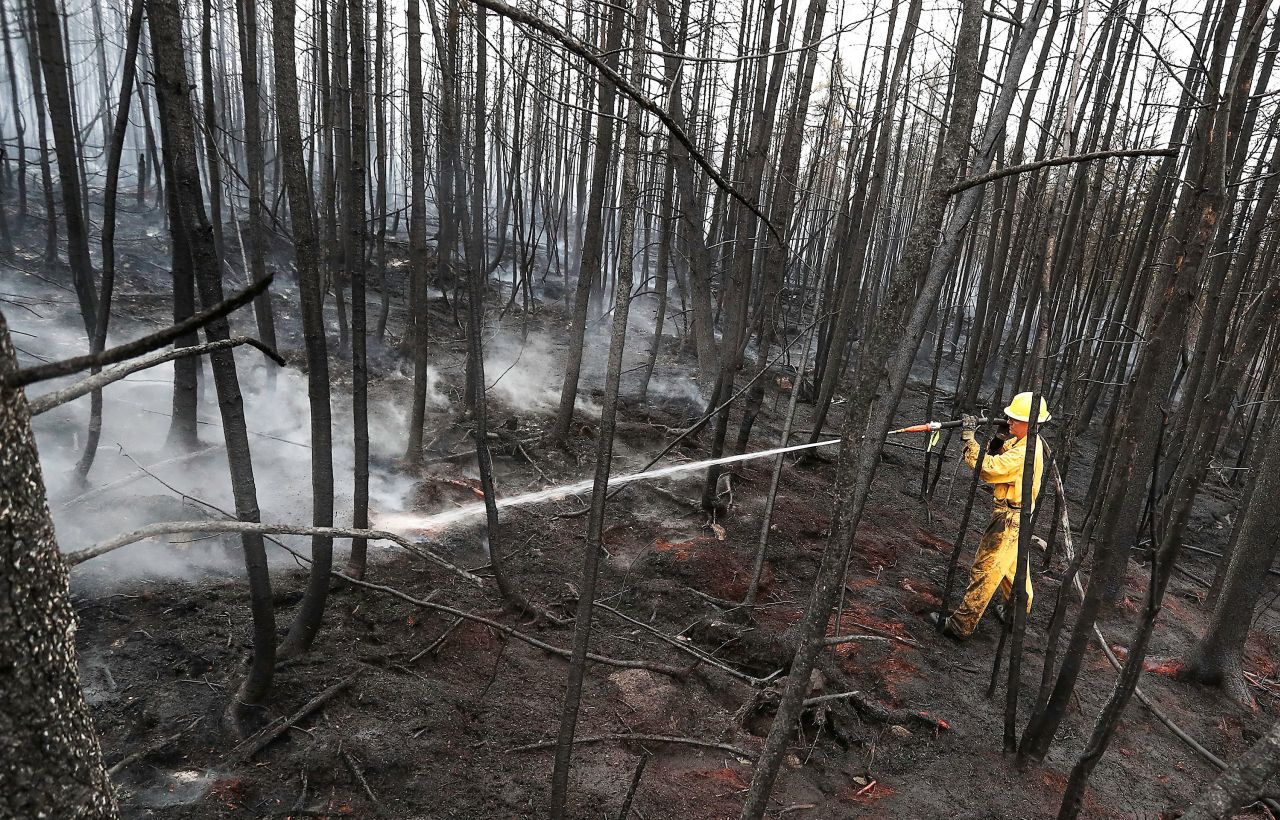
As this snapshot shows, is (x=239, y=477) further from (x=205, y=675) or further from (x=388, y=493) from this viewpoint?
(x=388, y=493)

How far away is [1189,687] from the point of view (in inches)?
233

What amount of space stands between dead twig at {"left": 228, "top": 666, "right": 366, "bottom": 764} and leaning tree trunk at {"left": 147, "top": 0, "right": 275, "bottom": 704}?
0.40 m

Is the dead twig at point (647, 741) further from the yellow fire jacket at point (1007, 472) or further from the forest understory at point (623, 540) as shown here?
the yellow fire jacket at point (1007, 472)

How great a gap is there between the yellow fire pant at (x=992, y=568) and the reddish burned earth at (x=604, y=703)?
0.30 meters

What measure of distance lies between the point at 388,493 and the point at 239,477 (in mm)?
3801

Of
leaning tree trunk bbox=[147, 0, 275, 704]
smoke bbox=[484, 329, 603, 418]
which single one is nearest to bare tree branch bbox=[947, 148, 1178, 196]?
leaning tree trunk bbox=[147, 0, 275, 704]

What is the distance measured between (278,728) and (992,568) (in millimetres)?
5463

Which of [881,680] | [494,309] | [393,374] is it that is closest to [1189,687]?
[881,680]

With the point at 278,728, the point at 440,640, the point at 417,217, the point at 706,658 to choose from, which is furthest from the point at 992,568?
the point at 417,217

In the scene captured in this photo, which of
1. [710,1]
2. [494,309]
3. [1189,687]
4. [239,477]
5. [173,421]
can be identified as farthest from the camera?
[494,309]

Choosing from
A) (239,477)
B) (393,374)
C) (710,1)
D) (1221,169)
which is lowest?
(393,374)

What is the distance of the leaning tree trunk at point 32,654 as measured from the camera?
2.93 feet

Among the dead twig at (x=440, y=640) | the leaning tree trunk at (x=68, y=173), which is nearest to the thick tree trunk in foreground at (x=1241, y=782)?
the dead twig at (x=440, y=640)

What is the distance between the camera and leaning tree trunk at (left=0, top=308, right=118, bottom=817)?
89 centimetres
